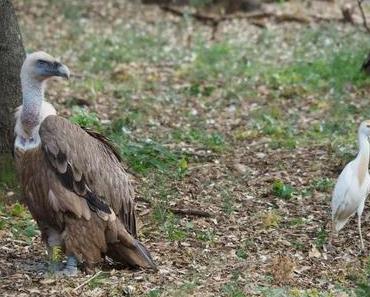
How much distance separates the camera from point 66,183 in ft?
20.0

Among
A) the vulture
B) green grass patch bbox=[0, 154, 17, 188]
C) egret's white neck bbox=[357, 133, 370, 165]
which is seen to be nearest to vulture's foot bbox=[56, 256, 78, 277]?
the vulture

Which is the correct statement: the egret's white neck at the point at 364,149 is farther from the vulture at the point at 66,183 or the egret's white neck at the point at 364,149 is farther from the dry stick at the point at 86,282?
the dry stick at the point at 86,282

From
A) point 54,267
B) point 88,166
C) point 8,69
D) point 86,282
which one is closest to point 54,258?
point 54,267

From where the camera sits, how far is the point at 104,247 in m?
6.29

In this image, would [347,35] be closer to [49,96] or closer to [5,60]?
[49,96]

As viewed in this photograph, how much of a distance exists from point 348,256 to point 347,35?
27.2 ft

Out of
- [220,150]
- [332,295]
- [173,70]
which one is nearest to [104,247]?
[332,295]

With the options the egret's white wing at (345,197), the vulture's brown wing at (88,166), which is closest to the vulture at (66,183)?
the vulture's brown wing at (88,166)

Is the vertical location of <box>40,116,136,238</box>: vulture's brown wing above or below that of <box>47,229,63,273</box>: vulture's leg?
above

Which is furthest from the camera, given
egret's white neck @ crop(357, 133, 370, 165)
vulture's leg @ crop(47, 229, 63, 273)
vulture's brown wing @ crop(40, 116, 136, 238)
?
egret's white neck @ crop(357, 133, 370, 165)

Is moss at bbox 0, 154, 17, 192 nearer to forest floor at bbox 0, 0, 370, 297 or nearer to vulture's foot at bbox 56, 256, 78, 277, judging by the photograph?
forest floor at bbox 0, 0, 370, 297

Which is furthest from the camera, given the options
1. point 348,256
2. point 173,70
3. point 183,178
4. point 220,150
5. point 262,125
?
point 173,70

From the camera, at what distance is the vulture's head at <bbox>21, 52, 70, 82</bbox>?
618 cm

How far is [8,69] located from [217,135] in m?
2.87
